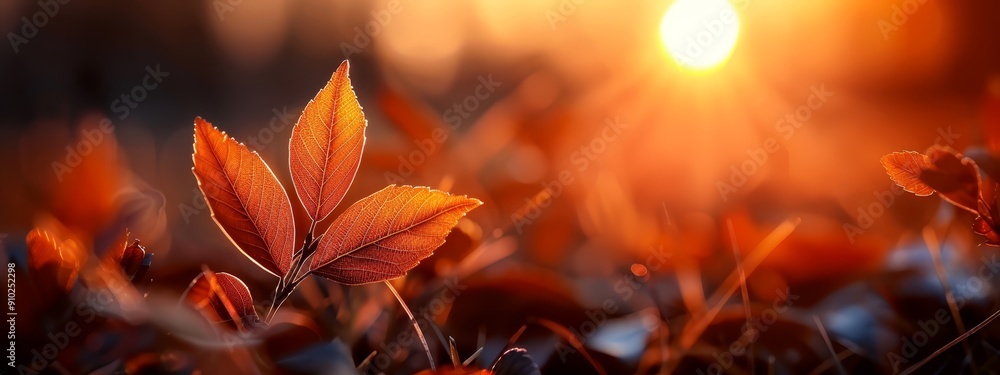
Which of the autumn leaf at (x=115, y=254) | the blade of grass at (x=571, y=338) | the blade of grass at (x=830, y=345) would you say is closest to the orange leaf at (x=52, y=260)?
the autumn leaf at (x=115, y=254)

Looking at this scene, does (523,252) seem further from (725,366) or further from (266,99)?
(266,99)

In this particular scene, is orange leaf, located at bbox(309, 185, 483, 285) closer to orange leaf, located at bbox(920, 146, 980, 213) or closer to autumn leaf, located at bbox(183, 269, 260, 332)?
autumn leaf, located at bbox(183, 269, 260, 332)

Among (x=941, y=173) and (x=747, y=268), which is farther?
(x=747, y=268)

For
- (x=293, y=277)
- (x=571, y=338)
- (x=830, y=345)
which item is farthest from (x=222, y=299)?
(x=830, y=345)

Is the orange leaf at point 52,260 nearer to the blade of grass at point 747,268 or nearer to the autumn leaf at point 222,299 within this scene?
the autumn leaf at point 222,299

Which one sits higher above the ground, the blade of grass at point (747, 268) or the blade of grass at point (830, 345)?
the blade of grass at point (747, 268)

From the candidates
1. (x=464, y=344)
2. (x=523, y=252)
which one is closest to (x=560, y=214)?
(x=523, y=252)

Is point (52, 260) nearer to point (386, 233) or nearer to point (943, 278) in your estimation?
point (386, 233)
